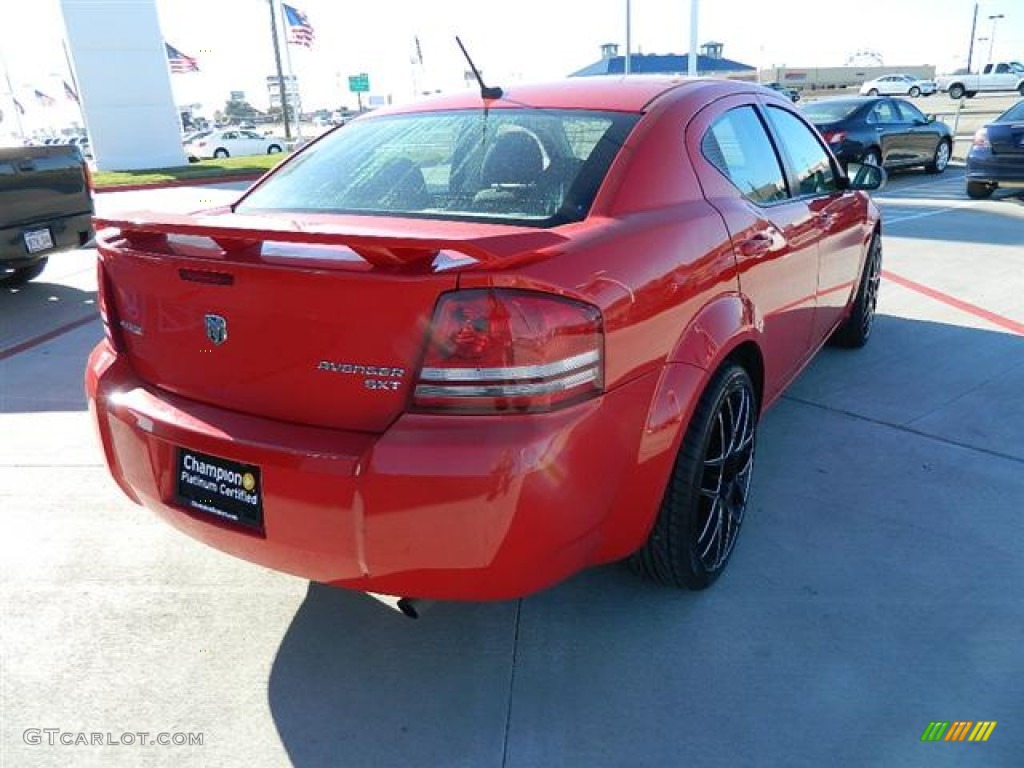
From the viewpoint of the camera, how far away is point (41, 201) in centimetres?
635

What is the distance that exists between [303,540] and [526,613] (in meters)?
0.91

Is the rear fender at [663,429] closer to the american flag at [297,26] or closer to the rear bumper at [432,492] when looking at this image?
the rear bumper at [432,492]

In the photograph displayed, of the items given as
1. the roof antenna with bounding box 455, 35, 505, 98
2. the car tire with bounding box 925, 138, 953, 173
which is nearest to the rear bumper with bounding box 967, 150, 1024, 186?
the car tire with bounding box 925, 138, 953, 173

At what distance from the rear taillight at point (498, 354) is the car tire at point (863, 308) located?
3.48 metres

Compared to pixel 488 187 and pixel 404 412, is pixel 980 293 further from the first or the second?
pixel 404 412

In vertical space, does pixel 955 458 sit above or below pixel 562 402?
below

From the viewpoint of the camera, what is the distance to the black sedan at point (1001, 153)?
9766mm

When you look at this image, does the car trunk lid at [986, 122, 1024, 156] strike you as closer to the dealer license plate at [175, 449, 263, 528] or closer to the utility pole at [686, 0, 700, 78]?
the dealer license plate at [175, 449, 263, 528]

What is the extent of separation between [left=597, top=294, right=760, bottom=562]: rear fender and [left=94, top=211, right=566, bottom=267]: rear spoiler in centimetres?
55

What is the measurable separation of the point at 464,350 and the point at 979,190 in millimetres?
11768

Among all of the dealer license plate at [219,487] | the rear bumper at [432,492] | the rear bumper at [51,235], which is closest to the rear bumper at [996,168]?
the rear bumper at [432,492]

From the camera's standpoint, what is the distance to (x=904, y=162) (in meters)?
13.6

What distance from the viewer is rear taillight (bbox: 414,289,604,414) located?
1.73m

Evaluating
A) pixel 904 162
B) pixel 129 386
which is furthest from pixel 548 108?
pixel 904 162
